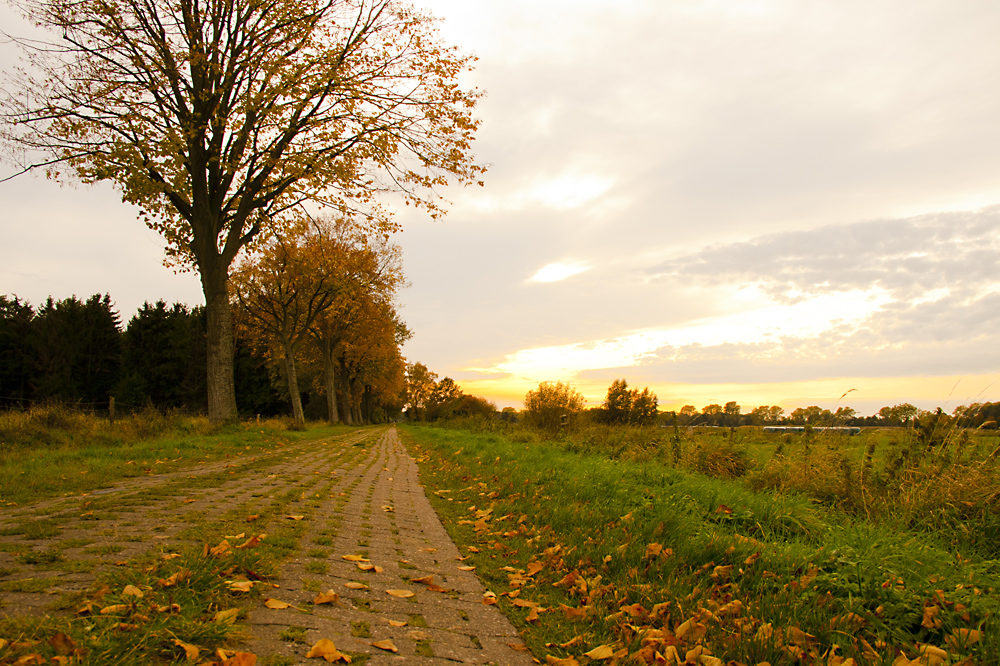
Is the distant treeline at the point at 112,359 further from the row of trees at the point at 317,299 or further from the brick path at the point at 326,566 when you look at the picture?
the brick path at the point at 326,566

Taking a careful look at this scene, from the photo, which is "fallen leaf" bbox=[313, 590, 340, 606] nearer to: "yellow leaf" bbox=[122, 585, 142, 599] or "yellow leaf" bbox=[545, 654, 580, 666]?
"yellow leaf" bbox=[122, 585, 142, 599]

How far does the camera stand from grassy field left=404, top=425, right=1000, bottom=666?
2.95 meters

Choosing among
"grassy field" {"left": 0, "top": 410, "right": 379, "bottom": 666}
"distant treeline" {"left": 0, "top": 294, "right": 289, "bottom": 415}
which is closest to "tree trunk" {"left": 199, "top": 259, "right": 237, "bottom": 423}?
"grassy field" {"left": 0, "top": 410, "right": 379, "bottom": 666}

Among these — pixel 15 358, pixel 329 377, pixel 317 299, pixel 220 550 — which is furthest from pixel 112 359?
pixel 220 550

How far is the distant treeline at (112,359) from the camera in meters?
57.2

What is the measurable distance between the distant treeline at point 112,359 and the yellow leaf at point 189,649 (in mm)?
57883

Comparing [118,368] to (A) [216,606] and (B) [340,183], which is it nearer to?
(B) [340,183]

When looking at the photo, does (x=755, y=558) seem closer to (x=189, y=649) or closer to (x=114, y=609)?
(x=189, y=649)

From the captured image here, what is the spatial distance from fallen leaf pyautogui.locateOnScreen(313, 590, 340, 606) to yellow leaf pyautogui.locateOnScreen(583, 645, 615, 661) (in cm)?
154

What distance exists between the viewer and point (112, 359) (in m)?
61.0

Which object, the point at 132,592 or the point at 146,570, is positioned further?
the point at 146,570

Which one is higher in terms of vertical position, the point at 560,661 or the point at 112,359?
the point at 112,359

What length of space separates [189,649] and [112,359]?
244 feet

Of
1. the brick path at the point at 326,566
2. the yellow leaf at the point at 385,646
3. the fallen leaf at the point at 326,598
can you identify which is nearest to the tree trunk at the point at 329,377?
the brick path at the point at 326,566
